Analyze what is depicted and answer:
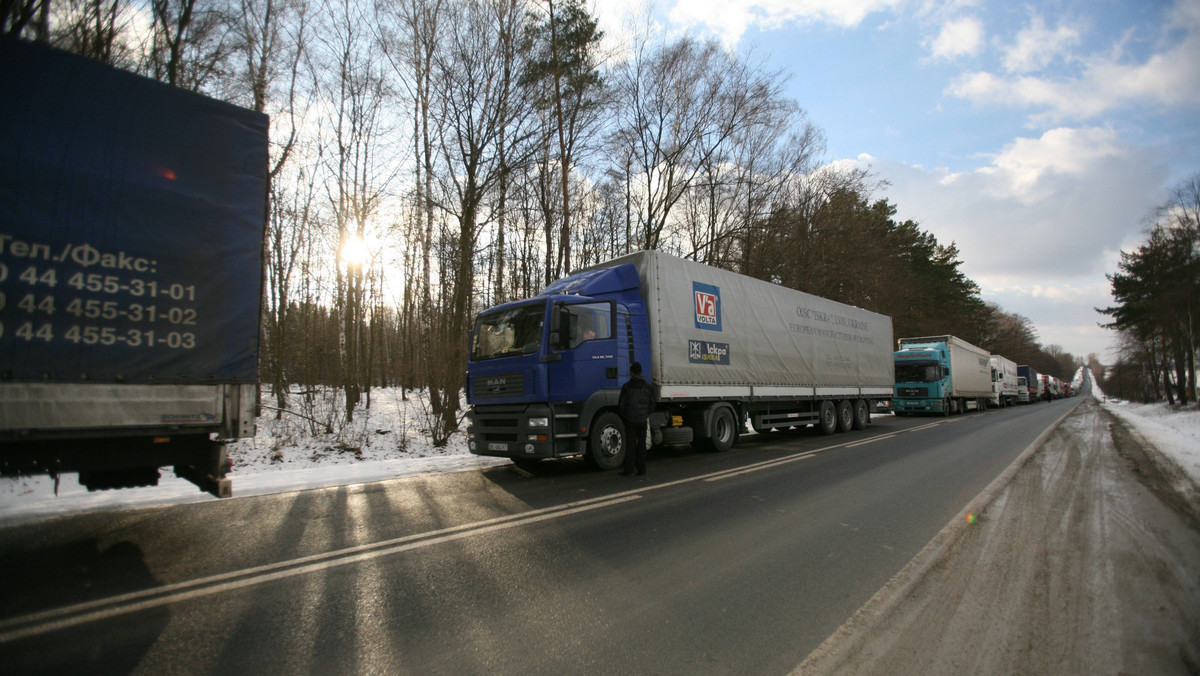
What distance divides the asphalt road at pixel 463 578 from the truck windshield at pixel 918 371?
2047cm

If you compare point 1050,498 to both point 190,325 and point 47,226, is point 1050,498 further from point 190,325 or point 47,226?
point 47,226

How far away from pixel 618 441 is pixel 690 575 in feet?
16.1

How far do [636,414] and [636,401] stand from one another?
198mm

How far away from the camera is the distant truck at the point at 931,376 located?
81.7ft

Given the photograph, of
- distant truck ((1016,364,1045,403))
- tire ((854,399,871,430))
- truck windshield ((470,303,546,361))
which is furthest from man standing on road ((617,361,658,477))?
distant truck ((1016,364,1045,403))

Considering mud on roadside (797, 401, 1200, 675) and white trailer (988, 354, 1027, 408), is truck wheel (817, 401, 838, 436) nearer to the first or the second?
mud on roadside (797, 401, 1200, 675)

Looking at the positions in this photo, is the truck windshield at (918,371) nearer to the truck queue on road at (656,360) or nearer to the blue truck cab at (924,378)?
the blue truck cab at (924,378)

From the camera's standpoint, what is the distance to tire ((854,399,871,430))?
692 inches

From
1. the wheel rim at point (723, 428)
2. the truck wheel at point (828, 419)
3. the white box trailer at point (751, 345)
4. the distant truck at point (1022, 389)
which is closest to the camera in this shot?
the white box trailer at point (751, 345)

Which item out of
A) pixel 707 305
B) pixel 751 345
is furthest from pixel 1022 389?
pixel 707 305

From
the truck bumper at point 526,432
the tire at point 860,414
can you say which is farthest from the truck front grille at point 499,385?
the tire at point 860,414

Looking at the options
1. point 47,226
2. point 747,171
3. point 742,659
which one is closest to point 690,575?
point 742,659

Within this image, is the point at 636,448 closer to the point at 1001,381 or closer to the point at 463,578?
the point at 463,578

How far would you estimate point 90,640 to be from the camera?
2.94 meters
